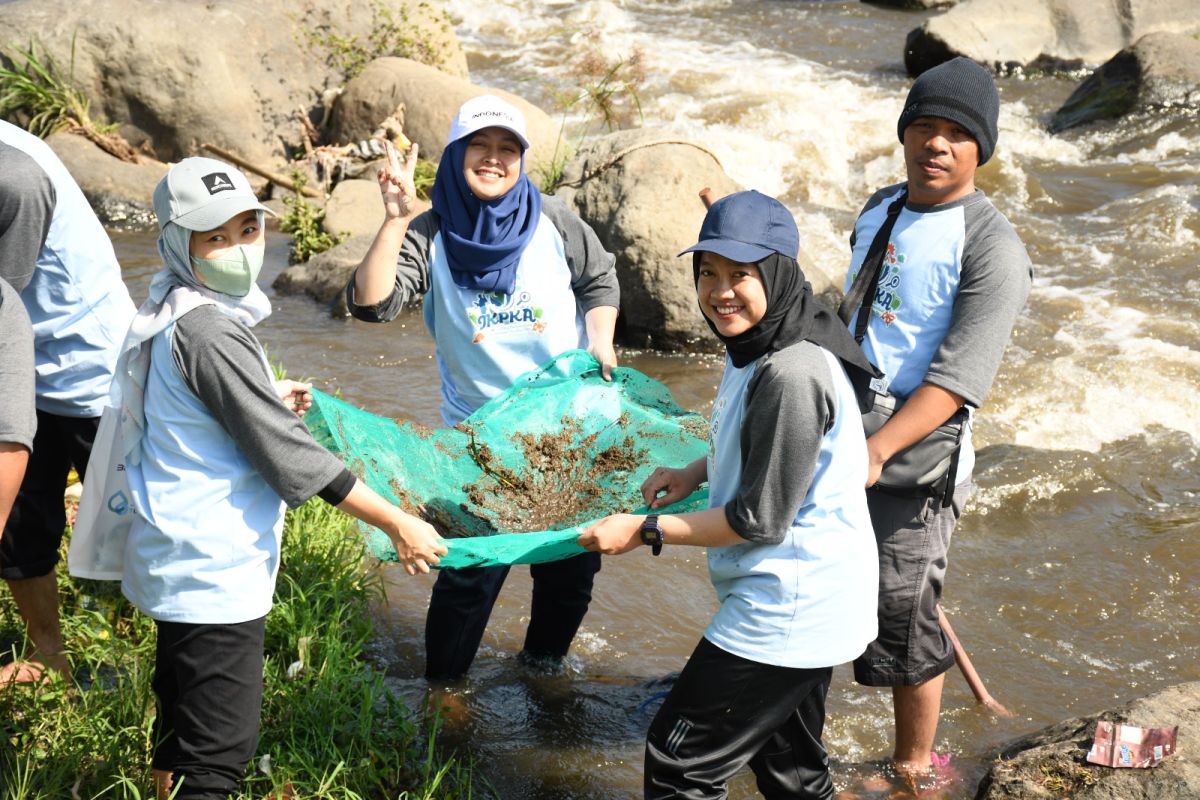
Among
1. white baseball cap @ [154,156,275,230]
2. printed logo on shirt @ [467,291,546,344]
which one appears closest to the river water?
printed logo on shirt @ [467,291,546,344]

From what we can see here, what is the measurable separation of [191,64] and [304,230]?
2.80m

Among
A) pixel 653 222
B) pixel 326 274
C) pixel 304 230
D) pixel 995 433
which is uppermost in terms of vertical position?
pixel 653 222

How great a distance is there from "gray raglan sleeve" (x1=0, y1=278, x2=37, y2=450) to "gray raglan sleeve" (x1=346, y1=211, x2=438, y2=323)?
0.94 m

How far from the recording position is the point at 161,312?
2.83m

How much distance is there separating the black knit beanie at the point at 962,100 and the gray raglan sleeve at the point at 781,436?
0.90m

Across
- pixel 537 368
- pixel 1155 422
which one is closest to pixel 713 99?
pixel 1155 422

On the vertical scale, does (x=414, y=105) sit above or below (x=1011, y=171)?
above

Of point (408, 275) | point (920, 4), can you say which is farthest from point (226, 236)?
point (920, 4)

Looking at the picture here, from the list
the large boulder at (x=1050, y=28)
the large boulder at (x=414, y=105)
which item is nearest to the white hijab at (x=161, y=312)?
the large boulder at (x=414, y=105)

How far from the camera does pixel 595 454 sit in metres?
3.85

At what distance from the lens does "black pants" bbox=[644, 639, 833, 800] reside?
2.94 metres

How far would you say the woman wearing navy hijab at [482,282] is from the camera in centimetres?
→ 362

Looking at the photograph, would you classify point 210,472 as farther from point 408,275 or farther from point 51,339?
point 51,339

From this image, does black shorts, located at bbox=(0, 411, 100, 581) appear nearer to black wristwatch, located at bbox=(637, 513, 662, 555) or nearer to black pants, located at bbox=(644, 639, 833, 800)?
black wristwatch, located at bbox=(637, 513, 662, 555)
